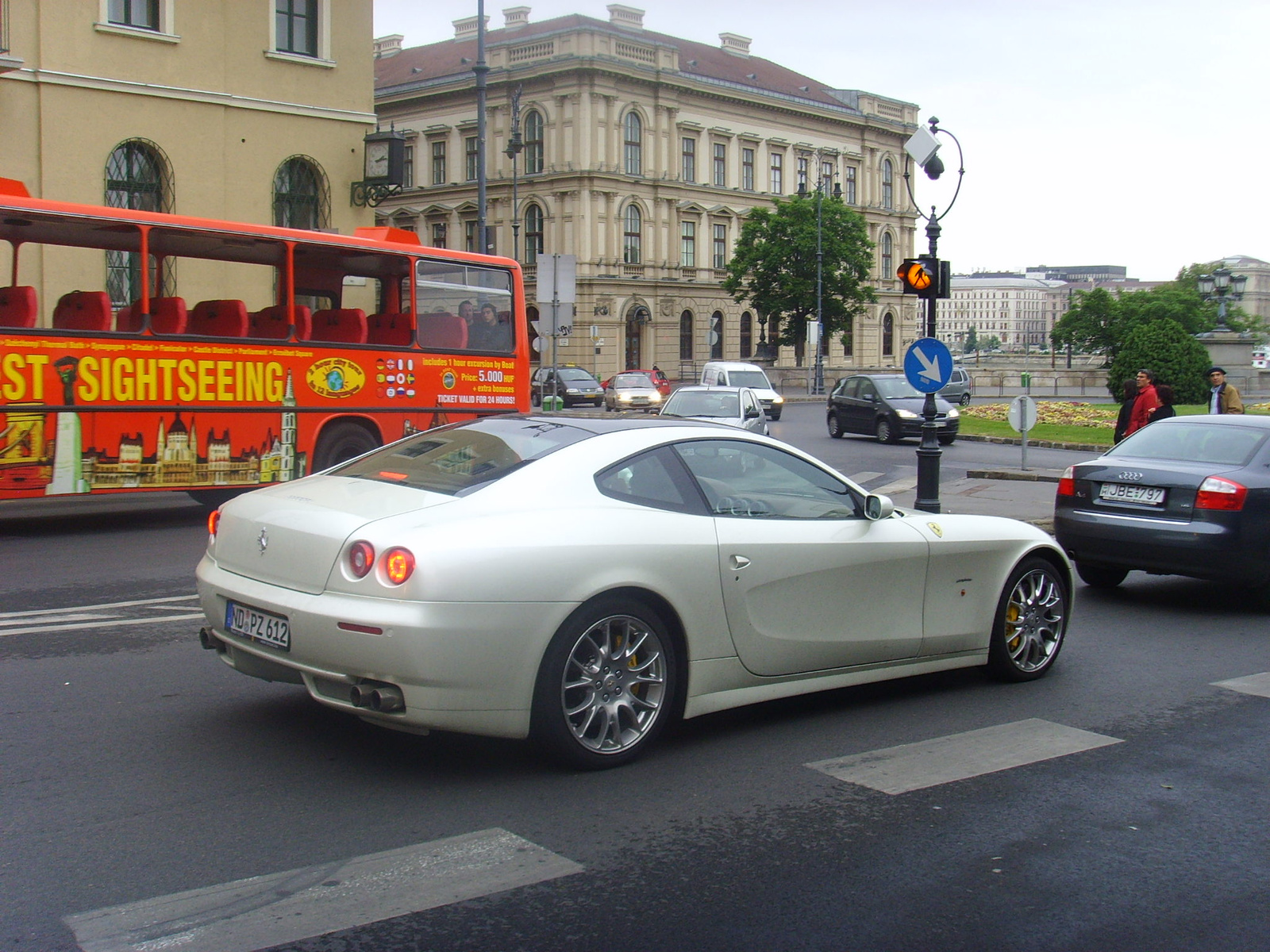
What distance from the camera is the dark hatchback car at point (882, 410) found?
1214 inches

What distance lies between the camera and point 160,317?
1311 centimetres

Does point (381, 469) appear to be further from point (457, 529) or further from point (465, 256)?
point (465, 256)

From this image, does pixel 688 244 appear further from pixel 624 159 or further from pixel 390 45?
pixel 390 45

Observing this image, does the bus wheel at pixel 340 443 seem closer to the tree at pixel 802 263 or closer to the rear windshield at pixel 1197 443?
the rear windshield at pixel 1197 443

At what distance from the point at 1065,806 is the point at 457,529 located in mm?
2491

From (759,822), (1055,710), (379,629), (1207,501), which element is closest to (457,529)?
(379,629)

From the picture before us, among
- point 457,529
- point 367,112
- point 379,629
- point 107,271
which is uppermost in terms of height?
point 367,112

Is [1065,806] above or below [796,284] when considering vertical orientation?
below

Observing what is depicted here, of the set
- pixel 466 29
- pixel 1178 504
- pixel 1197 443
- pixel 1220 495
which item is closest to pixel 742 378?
pixel 1197 443

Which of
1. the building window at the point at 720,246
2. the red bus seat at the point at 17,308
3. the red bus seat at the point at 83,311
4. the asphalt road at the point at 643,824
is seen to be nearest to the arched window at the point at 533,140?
the building window at the point at 720,246

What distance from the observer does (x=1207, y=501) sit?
942cm

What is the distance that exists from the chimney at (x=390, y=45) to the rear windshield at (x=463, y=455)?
89.2 m

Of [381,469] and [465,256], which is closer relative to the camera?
[381,469]

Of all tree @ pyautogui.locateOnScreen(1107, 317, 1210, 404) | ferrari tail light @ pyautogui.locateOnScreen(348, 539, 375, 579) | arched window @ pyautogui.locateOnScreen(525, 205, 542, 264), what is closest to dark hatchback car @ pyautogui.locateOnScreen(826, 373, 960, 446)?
tree @ pyautogui.locateOnScreen(1107, 317, 1210, 404)
